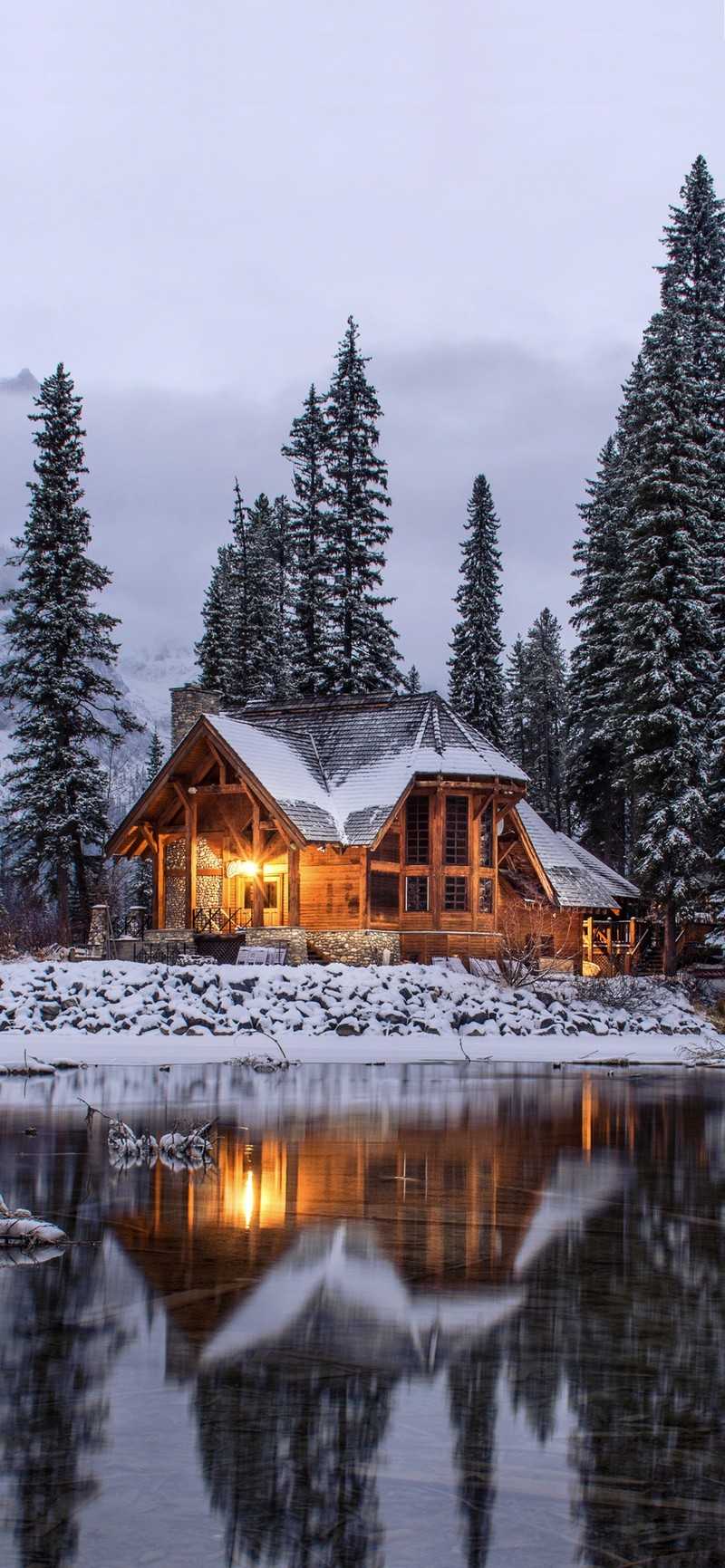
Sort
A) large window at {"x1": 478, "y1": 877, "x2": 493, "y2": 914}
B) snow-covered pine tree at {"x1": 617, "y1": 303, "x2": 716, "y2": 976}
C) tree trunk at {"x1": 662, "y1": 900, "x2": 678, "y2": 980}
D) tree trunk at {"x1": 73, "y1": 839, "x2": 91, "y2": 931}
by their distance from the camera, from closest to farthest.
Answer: snow-covered pine tree at {"x1": 617, "y1": 303, "x2": 716, "y2": 976} < tree trunk at {"x1": 662, "y1": 900, "x2": 678, "y2": 980} < large window at {"x1": 478, "y1": 877, "x2": 493, "y2": 914} < tree trunk at {"x1": 73, "y1": 839, "x2": 91, "y2": 931}

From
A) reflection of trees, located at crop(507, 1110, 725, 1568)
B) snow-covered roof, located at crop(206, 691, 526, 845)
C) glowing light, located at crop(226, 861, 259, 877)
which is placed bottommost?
reflection of trees, located at crop(507, 1110, 725, 1568)

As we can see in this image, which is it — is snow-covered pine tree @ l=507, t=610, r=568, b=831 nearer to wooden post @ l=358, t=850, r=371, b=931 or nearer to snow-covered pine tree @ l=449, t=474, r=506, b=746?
snow-covered pine tree @ l=449, t=474, r=506, b=746

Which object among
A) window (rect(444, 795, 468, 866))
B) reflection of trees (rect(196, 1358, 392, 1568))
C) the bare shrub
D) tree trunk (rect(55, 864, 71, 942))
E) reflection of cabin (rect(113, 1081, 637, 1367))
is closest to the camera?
reflection of trees (rect(196, 1358, 392, 1568))

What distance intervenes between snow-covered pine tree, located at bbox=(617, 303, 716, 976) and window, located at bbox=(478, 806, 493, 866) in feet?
14.3

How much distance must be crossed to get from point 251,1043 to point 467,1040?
5.20m

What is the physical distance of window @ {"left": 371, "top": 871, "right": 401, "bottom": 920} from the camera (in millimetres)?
38281

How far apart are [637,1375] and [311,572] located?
167 ft

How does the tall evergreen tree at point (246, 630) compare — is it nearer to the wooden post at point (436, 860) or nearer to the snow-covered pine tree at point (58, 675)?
the snow-covered pine tree at point (58, 675)

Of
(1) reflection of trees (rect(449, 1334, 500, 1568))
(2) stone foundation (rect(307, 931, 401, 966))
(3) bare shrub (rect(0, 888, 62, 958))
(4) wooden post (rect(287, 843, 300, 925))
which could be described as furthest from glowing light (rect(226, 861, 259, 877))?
(1) reflection of trees (rect(449, 1334, 500, 1568))

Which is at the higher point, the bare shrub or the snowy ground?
the bare shrub

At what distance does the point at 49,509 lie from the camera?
45844 mm

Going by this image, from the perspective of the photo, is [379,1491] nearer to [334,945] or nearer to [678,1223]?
[678,1223]

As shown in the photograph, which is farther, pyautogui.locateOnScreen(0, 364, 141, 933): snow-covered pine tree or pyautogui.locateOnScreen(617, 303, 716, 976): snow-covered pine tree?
pyautogui.locateOnScreen(0, 364, 141, 933): snow-covered pine tree

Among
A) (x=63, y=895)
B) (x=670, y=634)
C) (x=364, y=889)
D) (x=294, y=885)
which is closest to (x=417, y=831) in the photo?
(x=364, y=889)
